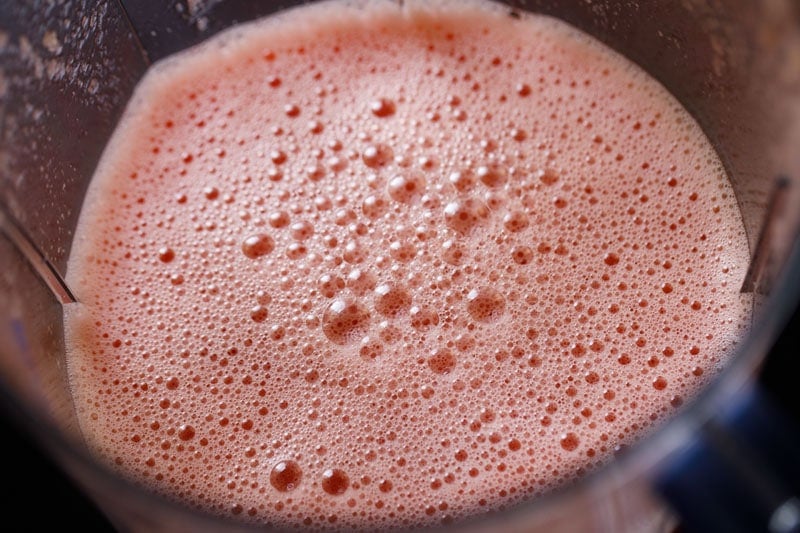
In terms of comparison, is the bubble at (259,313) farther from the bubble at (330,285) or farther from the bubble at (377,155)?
the bubble at (377,155)

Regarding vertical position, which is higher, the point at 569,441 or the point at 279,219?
the point at 279,219

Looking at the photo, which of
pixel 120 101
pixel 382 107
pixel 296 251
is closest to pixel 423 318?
pixel 296 251

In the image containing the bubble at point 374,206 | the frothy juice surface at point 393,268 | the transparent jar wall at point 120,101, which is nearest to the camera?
the transparent jar wall at point 120,101

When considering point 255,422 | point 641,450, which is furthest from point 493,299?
point 641,450

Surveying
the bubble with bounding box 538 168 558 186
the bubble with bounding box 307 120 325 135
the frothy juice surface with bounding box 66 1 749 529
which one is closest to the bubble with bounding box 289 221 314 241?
the frothy juice surface with bounding box 66 1 749 529

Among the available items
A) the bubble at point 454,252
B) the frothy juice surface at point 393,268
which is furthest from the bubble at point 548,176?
the bubble at point 454,252

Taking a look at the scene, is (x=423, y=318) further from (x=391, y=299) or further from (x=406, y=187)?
(x=406, y=187)

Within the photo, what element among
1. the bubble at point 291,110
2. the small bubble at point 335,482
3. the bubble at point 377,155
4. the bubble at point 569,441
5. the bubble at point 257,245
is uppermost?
the bubble at point 291,110
